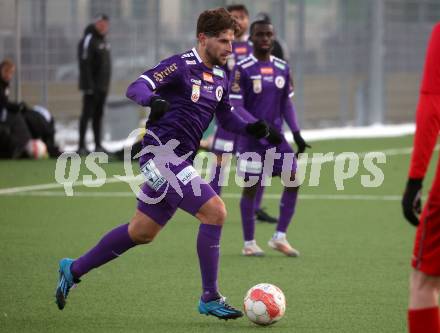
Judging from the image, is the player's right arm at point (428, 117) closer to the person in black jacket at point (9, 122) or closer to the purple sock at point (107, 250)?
the purple sock at point (107, 250)

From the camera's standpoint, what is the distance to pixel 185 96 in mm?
7504

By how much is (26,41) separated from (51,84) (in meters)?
0.82

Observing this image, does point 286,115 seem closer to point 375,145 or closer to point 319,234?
point 319,234

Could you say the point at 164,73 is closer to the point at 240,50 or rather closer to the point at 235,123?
the point at 235,123

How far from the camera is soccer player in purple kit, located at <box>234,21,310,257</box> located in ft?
33.6

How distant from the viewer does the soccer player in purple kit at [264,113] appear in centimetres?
1025

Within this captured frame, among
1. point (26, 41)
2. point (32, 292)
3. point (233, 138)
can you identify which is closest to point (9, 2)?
point (26, 41)

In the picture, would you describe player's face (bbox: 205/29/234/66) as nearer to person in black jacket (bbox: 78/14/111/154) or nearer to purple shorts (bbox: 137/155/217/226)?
purple shorts (bbox: 137/155/217/226)

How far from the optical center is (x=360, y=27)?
25.9m

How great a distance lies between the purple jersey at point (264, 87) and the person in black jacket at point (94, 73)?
26.7ft

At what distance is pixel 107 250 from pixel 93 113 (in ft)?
38.2

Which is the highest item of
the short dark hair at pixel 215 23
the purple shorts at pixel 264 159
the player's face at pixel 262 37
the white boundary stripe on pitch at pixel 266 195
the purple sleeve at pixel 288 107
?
the short dark hair at pixel 215 23

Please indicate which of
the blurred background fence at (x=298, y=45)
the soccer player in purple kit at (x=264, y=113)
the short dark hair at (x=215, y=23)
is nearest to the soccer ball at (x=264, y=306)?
the short dark hair at (x=215, y=23)

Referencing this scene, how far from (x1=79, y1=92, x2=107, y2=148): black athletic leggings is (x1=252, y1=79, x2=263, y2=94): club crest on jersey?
27.8ft
